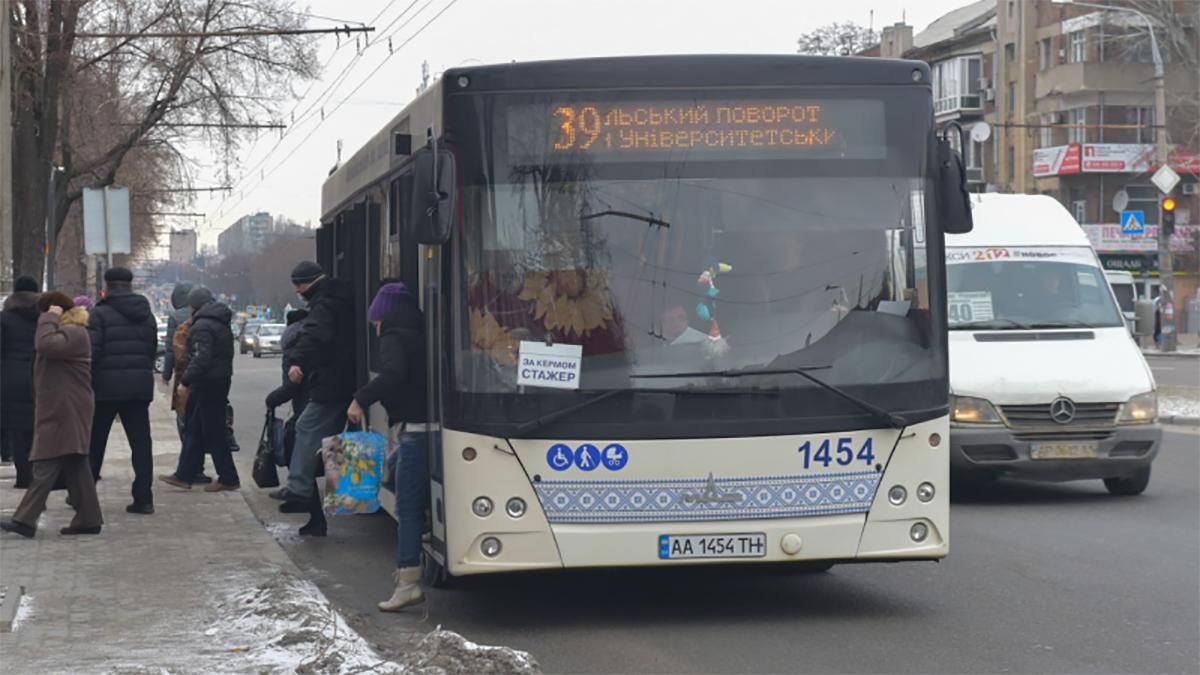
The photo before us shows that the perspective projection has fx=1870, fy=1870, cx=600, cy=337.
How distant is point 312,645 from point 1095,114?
6914 centimetres

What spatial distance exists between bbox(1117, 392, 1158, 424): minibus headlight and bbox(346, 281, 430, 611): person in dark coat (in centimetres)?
651

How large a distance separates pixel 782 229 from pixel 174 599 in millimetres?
3642

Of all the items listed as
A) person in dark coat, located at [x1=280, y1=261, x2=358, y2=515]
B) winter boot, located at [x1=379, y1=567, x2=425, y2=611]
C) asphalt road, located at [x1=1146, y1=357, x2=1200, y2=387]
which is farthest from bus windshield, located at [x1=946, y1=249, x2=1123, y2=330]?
asphalt road, located at [x1=1146, y1=357, x2=1200, y2=387]

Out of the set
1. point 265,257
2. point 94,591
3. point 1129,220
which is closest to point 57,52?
point 94,591

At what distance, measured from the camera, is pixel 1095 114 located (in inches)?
2881

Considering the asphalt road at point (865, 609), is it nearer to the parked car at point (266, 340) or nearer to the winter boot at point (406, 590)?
the winter boot at point (406, 590)

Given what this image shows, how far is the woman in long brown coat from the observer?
1193 cm

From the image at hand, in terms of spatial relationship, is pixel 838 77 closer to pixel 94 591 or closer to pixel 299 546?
pixel 94 591

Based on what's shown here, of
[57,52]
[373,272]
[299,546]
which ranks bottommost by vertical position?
[299,546]

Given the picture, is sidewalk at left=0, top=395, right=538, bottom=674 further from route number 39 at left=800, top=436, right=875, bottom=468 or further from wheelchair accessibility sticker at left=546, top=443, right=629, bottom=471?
route number 39 at left=800, top=436, right=875, bottom=468

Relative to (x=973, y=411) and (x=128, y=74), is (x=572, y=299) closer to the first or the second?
(x=973, y=411)

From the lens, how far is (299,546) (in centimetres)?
1267

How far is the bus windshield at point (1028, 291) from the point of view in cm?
1495

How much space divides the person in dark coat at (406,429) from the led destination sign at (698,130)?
1.34m
